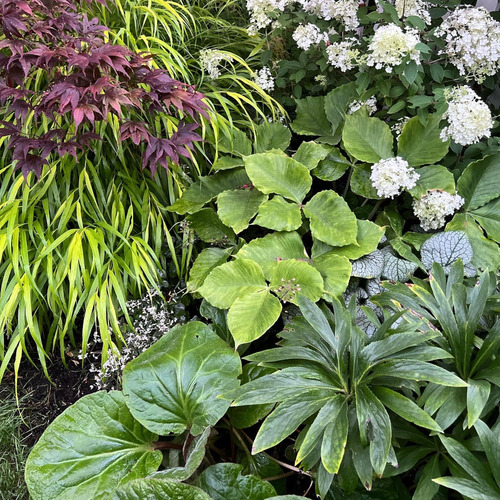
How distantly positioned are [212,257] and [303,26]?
1.05 metres

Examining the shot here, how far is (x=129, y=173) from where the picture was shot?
1.97 metres

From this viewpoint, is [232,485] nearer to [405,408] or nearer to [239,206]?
[405,408]

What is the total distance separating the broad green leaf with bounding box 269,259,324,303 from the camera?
1493 millimetres

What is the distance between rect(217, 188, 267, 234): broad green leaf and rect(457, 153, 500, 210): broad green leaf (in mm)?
775

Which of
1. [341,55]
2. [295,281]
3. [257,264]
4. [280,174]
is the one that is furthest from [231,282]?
[341,55]

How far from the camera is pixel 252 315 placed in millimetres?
1455

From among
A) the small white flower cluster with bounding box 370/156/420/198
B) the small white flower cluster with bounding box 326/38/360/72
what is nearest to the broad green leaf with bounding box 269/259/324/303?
the small white flower cluster with bounding box 370/156/420/198

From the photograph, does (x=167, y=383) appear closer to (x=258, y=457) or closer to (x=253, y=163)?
(x=258, y=457)

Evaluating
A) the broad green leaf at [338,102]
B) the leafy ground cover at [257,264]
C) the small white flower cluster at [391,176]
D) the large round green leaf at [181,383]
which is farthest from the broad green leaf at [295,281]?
the broad green leaf at [338,102]

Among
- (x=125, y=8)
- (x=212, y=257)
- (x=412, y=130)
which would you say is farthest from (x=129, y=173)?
(x=412, y=130)

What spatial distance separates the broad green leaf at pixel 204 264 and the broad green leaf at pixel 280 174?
0.30m

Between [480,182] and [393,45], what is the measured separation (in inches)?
24.5

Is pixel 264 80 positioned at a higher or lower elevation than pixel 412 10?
lower

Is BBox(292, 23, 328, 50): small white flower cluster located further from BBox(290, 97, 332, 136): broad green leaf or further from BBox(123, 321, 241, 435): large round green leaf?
BBox(123, 321, 241, 435): large round green leaf
